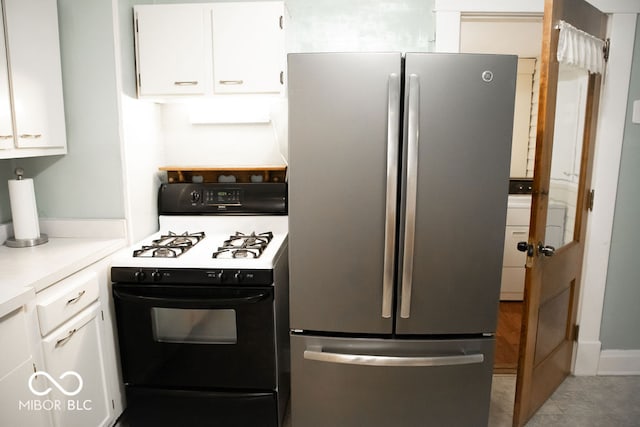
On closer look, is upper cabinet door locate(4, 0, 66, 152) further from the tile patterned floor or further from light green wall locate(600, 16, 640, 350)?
light green wall locate(600, 16, 640, 350)

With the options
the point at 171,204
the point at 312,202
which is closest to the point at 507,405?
the point at 312,202

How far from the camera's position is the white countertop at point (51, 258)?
1417mm

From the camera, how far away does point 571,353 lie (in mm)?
2482

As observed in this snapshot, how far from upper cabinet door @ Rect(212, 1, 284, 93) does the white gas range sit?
0.82 meters

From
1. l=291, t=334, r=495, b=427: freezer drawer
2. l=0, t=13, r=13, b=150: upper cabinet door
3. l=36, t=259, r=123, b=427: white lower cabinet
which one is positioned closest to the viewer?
l=36, t=259, r=123, b=427: white lower cabinet

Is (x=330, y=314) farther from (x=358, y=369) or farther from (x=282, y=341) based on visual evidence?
(x=282, y=341)

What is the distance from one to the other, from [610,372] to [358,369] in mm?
1750

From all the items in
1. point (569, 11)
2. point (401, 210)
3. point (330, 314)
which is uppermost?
point (569, 11)

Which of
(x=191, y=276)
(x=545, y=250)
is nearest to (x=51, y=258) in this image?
(x=191, y=276)

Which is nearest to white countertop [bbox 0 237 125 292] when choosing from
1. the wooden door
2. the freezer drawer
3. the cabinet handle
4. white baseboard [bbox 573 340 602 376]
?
the cabinet handle

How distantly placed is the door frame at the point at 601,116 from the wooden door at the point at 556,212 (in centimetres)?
6

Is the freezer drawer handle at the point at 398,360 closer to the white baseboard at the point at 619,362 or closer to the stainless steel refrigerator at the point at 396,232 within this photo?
the stainless steel refrigerator at the point at 396,232

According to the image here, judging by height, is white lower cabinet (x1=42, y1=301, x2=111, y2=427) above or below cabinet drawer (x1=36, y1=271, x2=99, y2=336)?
below

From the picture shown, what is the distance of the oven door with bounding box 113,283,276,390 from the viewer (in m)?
1.81
